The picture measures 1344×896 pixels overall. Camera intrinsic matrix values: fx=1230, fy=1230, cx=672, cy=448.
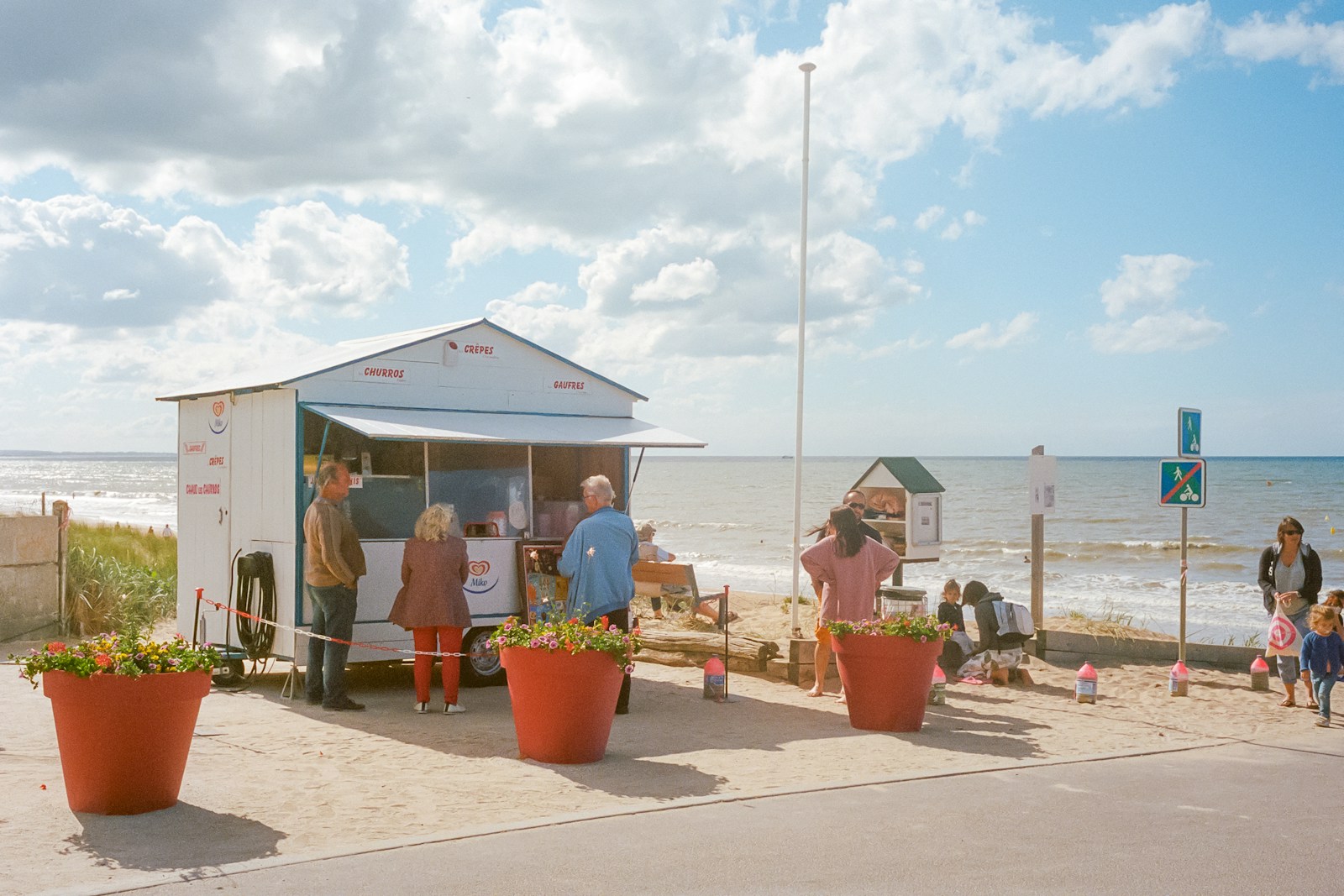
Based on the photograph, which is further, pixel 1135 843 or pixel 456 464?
pixel 456 464

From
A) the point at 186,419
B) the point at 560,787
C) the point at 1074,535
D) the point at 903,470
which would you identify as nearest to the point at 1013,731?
the point at 560,787

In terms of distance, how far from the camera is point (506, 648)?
7.44 m

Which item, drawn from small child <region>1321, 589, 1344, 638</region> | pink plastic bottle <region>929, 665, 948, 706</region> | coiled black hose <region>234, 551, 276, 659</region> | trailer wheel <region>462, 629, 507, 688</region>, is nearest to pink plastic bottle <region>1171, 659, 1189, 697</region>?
small child <region>1321, 589, 1344, 638</region>

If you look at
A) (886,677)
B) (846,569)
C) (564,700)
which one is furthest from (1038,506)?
(564,700)

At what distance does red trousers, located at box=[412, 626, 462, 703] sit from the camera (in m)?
9.16

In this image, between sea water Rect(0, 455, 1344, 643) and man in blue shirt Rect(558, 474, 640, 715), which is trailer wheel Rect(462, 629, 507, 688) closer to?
man in blue shirt Rect(558, 474, 640, 715)

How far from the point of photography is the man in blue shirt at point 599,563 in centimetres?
882

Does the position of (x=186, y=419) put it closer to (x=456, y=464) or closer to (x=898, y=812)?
(x=456, y=464)

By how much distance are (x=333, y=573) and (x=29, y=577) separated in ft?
18.8

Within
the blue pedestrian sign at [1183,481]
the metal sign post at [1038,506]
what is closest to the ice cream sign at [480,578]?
the metal sign post at [1038,506]

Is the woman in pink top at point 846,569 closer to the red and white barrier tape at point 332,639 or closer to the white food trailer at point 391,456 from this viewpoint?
the white food trailer at point 391,456

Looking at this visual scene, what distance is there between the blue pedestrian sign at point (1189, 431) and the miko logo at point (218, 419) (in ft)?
27.9

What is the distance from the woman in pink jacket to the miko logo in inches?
100

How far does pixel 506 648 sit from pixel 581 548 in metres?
1.57
